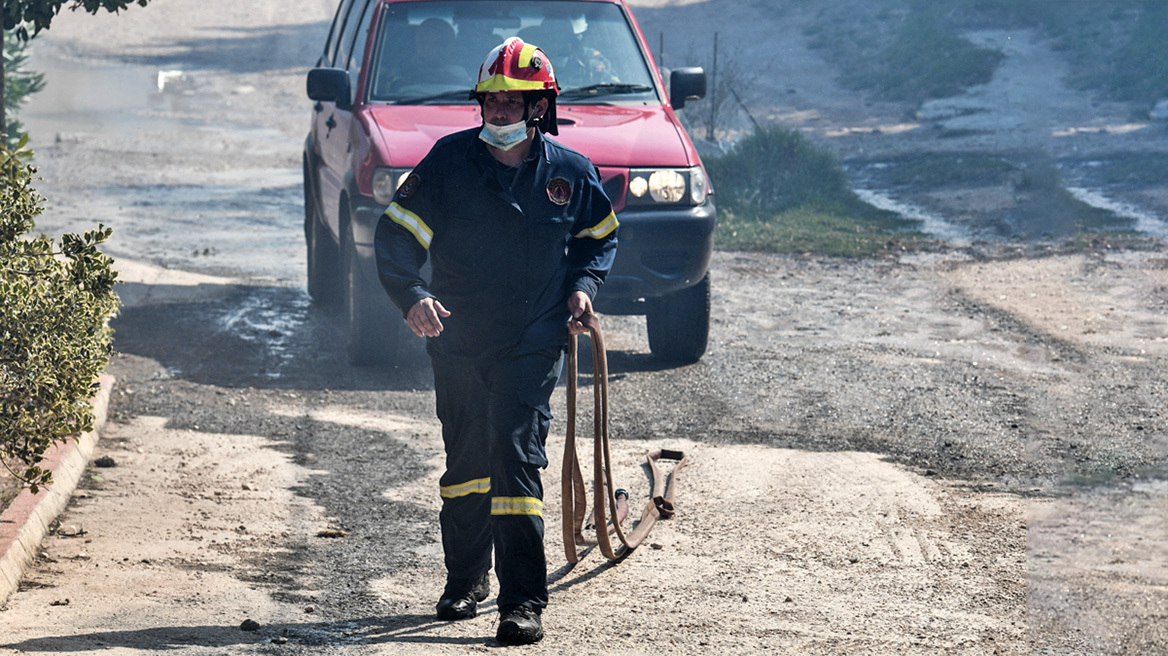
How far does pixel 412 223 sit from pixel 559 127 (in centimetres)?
341

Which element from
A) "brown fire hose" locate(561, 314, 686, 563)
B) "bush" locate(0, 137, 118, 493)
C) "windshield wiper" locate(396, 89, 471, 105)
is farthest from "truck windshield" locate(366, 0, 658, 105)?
"brown fire hose" locate(561, 314, 686, 563)

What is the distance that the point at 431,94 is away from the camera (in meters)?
8.12

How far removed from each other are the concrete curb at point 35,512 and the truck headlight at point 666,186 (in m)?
3.01

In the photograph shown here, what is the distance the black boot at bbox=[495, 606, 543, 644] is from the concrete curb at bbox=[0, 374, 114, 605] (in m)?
1.61

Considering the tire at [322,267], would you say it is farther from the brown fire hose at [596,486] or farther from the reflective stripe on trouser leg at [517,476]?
the reflective stripe on trouser leg at [517,476]

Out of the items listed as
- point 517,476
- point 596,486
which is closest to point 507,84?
point 517,476

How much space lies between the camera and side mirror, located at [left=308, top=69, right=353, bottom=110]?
7.96 metres

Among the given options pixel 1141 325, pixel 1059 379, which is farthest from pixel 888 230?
pixel 1059 379

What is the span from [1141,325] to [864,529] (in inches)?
186

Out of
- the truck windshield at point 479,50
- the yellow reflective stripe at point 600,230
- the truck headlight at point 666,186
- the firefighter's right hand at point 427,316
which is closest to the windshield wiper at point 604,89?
the truck windshield at point 479,50

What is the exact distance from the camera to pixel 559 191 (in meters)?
4.34

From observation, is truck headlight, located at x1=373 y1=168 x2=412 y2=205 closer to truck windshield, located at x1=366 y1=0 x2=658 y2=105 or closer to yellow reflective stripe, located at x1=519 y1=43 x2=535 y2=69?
truck windshield, located at x1=366 y1=0 x2=658 y2=105

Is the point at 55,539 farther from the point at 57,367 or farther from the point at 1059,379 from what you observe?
the point at 1059,379

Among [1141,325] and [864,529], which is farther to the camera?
[1141,325]
